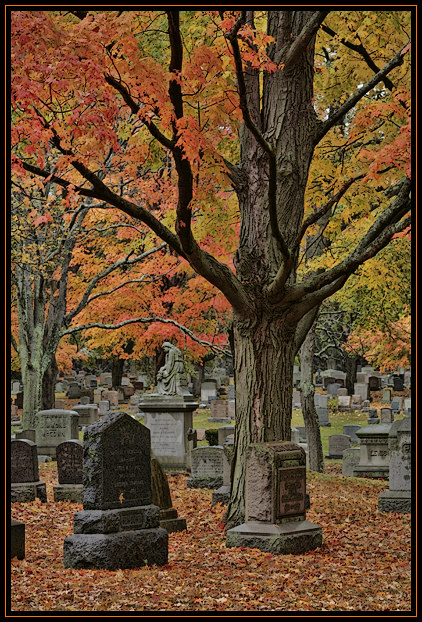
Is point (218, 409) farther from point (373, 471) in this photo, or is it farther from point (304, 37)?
point (304, 37)

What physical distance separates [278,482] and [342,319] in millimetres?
24681

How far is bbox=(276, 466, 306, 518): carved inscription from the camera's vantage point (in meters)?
9.24

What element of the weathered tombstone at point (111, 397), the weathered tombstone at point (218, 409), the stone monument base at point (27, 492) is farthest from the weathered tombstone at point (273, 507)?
the weathered tombstone at point (111, 397)

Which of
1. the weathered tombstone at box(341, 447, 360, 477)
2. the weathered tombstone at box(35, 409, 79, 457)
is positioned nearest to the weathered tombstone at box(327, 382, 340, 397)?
the weathered tombstone at box(341, 447, 360, 477)

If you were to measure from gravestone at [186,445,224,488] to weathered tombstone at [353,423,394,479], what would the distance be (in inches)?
178

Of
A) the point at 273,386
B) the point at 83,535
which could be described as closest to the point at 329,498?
the point at 273,386

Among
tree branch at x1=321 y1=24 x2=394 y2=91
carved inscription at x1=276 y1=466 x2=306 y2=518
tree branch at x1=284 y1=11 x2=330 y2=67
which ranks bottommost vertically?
carved inscription at x1=276 y1=466 x2=306 y2=518

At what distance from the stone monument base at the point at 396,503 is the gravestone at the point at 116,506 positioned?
16.7 ft

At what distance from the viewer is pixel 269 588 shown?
718 centimetres

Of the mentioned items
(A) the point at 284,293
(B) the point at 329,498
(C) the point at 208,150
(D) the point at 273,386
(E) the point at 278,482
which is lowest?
(B) the point at 329,498

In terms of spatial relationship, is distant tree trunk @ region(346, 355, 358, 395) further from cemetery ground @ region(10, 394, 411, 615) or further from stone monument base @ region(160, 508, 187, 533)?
stone monument base @ region(160, 508, 187, 533)

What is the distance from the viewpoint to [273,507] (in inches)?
359

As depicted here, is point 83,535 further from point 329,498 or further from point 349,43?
point 349,43

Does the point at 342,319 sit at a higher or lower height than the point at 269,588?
higher
